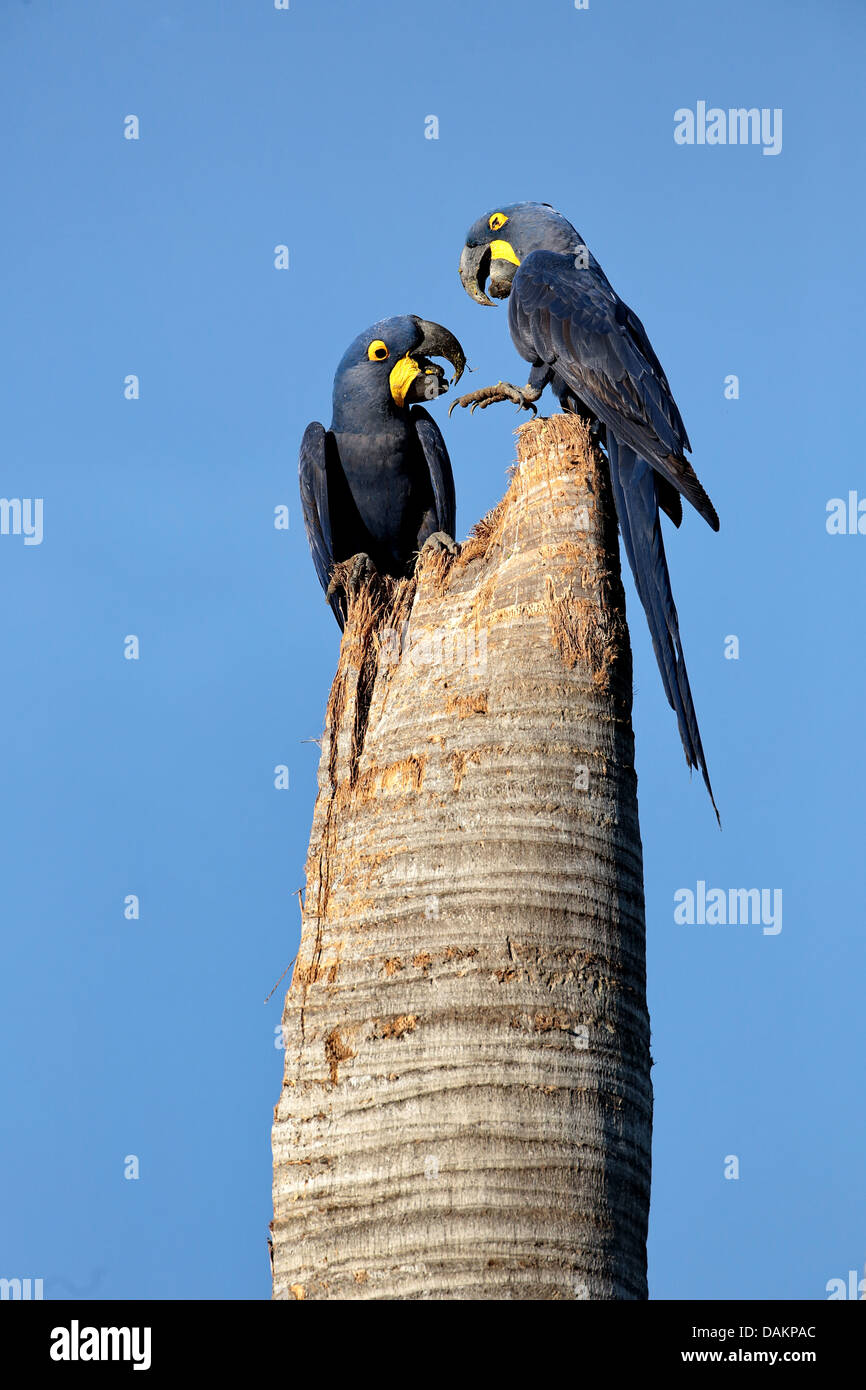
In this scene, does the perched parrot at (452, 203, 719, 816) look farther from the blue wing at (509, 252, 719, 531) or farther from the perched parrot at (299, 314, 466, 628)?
Answer: the perched parrot at (299, 314, 466, 628)

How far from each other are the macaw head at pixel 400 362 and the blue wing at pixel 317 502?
0.37m

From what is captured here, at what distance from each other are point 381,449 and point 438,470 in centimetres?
34

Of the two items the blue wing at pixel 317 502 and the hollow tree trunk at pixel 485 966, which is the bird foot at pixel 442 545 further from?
the blue wing at pixel 317 502

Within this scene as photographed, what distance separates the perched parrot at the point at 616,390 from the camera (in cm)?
554

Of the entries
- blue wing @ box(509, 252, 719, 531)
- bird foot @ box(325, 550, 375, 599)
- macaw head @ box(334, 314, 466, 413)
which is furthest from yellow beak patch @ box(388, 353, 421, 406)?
bird foot @ box(325, 550, 375, 599)

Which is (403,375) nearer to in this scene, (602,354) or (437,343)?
(437,343)

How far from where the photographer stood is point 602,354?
6.37 m

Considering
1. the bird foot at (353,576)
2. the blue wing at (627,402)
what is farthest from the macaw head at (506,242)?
the bird foot at (353,576)

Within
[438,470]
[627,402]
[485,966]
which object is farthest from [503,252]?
[485,966]

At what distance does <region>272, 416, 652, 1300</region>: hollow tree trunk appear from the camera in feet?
13.9
